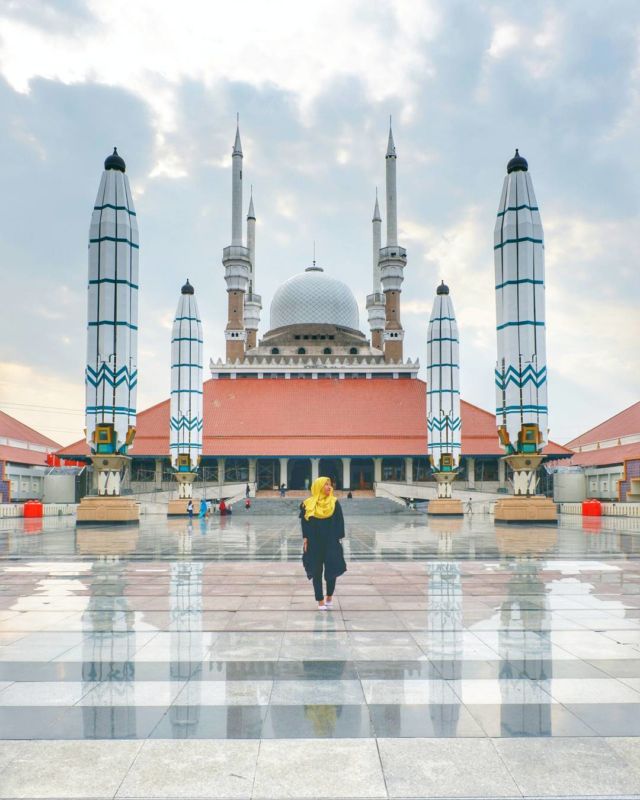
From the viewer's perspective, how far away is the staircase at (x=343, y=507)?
44.4 meters

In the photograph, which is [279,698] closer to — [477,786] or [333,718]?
[333,718]

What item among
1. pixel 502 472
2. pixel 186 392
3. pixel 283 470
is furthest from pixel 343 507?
pixel 502 472

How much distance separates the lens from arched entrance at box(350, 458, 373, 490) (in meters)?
60.8

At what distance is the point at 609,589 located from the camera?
11.3 meters

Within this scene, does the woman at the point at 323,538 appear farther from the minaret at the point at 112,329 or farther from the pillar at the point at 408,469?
the pillar at the point at 408,469

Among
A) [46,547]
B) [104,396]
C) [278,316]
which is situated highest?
[278,316]

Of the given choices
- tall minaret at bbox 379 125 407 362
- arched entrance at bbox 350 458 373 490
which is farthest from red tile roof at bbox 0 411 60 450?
tall minaret at bbox 379 125 407 362

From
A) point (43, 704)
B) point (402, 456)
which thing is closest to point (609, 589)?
point (43, 704)

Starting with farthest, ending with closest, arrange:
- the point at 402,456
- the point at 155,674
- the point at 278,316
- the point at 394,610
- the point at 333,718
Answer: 1. the point at 278,316
2. the point at 402,456
3. the point at 394,610
4. the point at 155,674
5. the point at 333,718

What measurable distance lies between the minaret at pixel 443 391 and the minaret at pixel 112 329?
796 inches

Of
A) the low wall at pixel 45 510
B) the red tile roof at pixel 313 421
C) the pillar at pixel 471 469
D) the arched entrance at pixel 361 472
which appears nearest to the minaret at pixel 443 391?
the red tile roof at pixel 313 421

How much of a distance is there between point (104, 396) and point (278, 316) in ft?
191

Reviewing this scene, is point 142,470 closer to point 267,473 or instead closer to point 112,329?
point 267,473

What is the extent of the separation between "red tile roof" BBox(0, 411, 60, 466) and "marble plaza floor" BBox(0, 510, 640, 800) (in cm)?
4322
